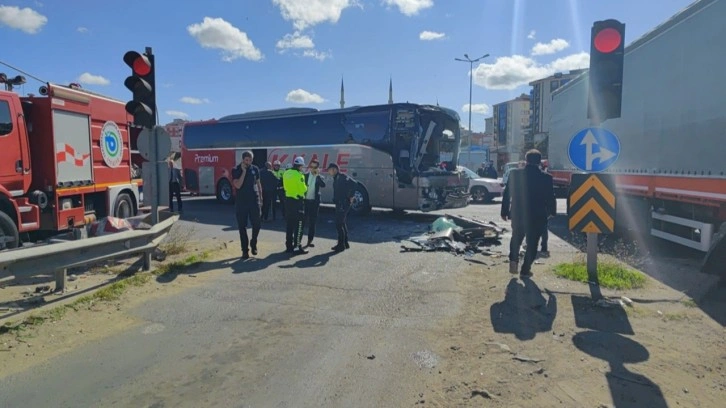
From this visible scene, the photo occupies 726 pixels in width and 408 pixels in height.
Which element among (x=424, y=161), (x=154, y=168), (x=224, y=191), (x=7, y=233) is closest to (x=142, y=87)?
(x=154, y=168)

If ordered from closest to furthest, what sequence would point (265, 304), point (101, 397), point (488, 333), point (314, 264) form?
point (101, 397), point (488, 333), point (265, 304), point (314, 264)

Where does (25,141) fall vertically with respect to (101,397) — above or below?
above

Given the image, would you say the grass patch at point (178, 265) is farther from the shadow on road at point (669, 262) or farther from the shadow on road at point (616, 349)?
the shadow on road at point (669, 262)

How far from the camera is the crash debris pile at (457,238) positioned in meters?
9.59

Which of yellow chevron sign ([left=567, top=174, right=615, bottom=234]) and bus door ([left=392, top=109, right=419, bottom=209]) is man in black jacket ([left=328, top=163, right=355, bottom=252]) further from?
bus door ([left=392, top=109, right=419, bottom=209])

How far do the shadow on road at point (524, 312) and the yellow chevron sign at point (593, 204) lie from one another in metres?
1.19

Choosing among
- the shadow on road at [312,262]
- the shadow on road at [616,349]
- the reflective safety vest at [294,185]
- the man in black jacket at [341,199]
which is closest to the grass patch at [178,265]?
the shadow on road at [312,262]

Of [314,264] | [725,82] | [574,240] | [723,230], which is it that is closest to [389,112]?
[574,240]

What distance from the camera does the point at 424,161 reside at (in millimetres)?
14617

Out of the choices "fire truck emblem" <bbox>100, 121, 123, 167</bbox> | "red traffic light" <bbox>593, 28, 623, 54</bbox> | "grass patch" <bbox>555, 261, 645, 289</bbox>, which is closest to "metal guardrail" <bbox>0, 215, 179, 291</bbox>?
"fire truck emblem" <bbox>100, 121, 123, 167</bbox>

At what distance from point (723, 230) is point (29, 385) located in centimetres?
758

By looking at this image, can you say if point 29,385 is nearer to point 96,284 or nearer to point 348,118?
point 96,284

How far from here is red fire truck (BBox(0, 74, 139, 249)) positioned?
769 cm

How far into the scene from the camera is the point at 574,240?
10875mm
